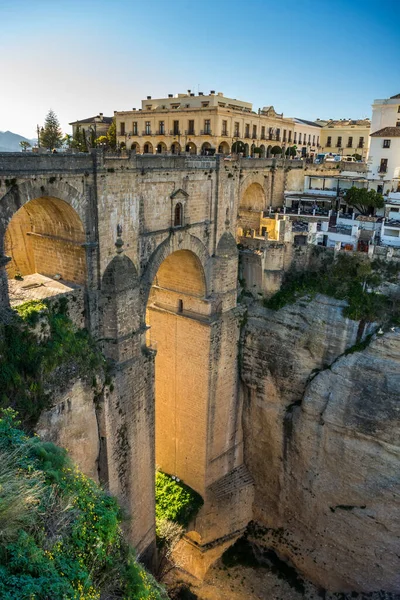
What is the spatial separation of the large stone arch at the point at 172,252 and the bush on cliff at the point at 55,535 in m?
8.22

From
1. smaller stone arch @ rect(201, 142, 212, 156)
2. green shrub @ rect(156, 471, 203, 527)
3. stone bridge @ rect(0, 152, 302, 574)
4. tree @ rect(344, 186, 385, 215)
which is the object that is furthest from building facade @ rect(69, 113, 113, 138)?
green shrub @ rect(156, 471, 203, 527)

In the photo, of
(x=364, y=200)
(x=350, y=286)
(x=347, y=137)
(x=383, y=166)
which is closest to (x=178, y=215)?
(x=350, y=286)

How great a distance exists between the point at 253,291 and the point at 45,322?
38.1ft

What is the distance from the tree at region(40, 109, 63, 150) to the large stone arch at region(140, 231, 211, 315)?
25.8 m

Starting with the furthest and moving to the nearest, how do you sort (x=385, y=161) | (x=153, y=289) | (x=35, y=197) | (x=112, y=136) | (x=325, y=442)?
(x=112, y=136) < (x=385, y=161) < (x=153, y=289) < (x=325, y=442) < (x=35, y=197)

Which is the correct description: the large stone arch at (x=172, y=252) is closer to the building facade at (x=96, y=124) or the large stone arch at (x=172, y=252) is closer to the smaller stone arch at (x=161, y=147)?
the smaller stone arch at (x=161, y=147)

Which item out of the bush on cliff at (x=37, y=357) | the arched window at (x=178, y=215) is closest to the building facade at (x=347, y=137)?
the arched window at (x=178, y=215)

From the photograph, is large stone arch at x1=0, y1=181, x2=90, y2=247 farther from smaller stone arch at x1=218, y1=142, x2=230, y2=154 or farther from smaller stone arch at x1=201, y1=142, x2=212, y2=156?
smaller stone arch at x1=218, y1=142, x2=230, y2=154

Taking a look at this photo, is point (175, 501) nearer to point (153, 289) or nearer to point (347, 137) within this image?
point (153, 289)

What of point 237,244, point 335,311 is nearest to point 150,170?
point 237,244

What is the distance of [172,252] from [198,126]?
21683 millimetres

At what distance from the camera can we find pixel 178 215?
17781 mm

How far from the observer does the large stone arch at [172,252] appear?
639 inches

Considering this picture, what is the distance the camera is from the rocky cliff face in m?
19.0
